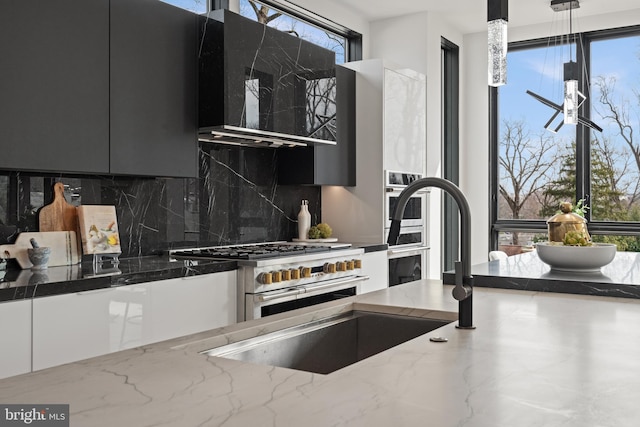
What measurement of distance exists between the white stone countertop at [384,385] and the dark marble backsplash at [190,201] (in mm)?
1795

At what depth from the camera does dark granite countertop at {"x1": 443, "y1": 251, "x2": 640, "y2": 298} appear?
220cm

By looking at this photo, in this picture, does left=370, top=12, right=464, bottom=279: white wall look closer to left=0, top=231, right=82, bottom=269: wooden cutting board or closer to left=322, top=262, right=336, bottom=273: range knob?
left=322, top=262, right=336, bottom=273: range knob

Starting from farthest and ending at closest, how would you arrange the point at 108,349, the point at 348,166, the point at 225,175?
the point at 348,166
the point at 225,175
the point at 108,349

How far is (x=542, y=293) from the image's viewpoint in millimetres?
2285

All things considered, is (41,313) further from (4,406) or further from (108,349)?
(4,406)

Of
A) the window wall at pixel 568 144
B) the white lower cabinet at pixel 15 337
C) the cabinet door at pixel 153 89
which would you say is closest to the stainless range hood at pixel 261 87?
the cabinet door at pixel 153 89

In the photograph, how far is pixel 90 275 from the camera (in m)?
2.57

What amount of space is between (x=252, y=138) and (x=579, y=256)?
2063 millimetres

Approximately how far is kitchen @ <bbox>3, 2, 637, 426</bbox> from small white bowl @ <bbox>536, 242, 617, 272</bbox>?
7.01 feet

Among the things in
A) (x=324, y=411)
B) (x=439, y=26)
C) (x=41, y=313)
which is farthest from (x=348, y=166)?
(x=324, y=411)

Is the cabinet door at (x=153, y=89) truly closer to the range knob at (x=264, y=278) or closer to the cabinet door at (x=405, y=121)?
the range knob at (x=264, y=278)

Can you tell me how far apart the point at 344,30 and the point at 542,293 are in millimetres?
3733

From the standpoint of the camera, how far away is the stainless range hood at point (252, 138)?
11.3ft

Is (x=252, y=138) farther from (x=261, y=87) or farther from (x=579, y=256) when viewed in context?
(x=579, y=256)
